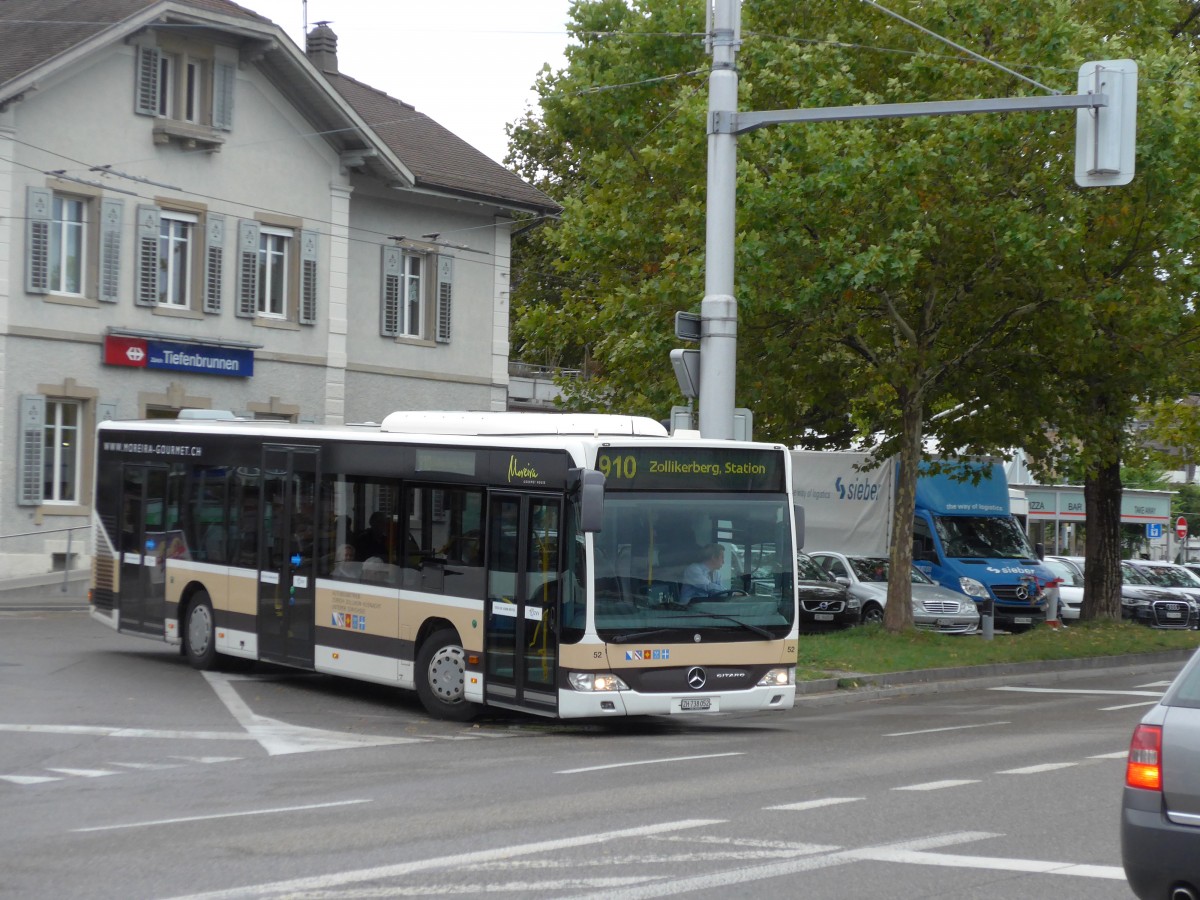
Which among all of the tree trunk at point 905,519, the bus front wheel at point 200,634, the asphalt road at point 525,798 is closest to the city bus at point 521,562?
the asphalt road at point 525,798

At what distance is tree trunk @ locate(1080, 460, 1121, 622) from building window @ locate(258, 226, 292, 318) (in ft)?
51.9

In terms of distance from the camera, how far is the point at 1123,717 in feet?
55.3

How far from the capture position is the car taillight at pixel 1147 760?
6.17 m

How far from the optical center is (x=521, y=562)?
14.2 m

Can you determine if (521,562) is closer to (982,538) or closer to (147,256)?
(147,256)

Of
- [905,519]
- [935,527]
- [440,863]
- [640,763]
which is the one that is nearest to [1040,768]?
[640,763]

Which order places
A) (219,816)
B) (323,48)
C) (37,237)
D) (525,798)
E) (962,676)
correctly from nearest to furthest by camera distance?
(219,816), (525,798), (962,676), (37,237), (323,48)

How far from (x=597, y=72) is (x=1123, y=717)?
11974mm

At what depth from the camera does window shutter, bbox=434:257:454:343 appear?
35969 millimetres

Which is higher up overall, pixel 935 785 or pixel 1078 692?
pixel 935 785

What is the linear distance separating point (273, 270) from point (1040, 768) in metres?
23.7

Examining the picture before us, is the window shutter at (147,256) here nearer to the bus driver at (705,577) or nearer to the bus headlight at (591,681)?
the bus driver at (705,577)

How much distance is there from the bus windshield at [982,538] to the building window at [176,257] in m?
14.9

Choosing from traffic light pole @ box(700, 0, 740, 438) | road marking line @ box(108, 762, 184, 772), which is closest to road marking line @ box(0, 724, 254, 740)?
road marking line @ box(108, 762, 184, 772)
